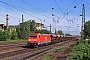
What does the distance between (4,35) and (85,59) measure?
52.4 metres

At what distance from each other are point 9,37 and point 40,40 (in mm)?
31942

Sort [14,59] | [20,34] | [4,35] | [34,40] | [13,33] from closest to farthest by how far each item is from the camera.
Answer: [14,59], [34,40], [4,35], [13,33], [20,34]

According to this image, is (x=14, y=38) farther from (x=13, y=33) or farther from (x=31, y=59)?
(x=31, y=59)

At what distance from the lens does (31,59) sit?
A: 2277cm

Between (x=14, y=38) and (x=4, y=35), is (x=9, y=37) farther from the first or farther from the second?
(x=4, y=35)

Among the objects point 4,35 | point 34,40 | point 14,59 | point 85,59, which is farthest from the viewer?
point 4,35

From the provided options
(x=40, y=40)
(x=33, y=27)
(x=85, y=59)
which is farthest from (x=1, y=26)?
(x=85, y=59)

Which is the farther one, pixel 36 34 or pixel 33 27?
pixel 33 27

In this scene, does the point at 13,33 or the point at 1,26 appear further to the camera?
the point at 1,26

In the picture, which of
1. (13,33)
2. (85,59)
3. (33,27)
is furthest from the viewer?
(33,27)

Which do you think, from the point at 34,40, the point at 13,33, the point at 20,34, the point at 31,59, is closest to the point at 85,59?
the point at 31,59

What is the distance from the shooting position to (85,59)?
13367 mm

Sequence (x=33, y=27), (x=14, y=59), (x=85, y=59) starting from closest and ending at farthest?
(x=85, y=59)
(x=14, y=59)
(x=33, y=27)

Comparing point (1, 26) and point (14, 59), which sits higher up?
point (1, 26)
